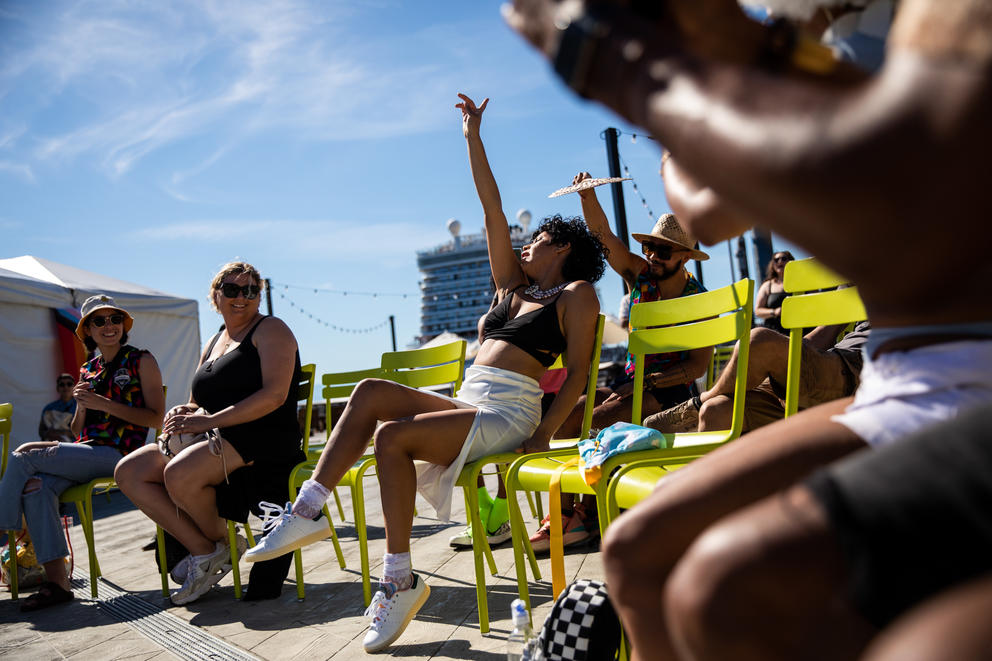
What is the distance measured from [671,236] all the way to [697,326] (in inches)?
48.6

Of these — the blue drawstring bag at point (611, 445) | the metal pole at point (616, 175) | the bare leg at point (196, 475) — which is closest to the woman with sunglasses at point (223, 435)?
the bare leg at point (196, 475)

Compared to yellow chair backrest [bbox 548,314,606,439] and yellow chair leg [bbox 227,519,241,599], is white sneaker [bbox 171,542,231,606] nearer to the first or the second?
yellow chair leg [bbox 227,519,241,599]

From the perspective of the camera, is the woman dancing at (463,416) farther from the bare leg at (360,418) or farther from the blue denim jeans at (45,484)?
the blue denim jeans at (45,484)

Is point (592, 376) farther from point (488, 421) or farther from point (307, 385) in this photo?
point (307, 385)

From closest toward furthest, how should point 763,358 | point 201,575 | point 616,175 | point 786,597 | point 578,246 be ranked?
point 786,597
point 763,358
point 578,246
point 201,575
point 616,175

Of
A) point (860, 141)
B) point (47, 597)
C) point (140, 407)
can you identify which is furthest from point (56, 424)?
point (860, 141)

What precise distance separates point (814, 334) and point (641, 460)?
155 cm

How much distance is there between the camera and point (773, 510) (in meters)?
0.67

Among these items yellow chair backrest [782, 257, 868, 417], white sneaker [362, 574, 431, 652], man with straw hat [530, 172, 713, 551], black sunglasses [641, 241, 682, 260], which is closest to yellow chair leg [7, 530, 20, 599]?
white sneaker [362, 574, 431, 652]

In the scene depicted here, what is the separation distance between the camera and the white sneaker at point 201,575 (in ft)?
11.5

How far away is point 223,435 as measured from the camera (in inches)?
139

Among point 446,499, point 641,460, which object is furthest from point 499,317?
point 641,460

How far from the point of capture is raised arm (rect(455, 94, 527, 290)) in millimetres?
3467

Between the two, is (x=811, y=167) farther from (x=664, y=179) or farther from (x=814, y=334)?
(x=814, y=334)
